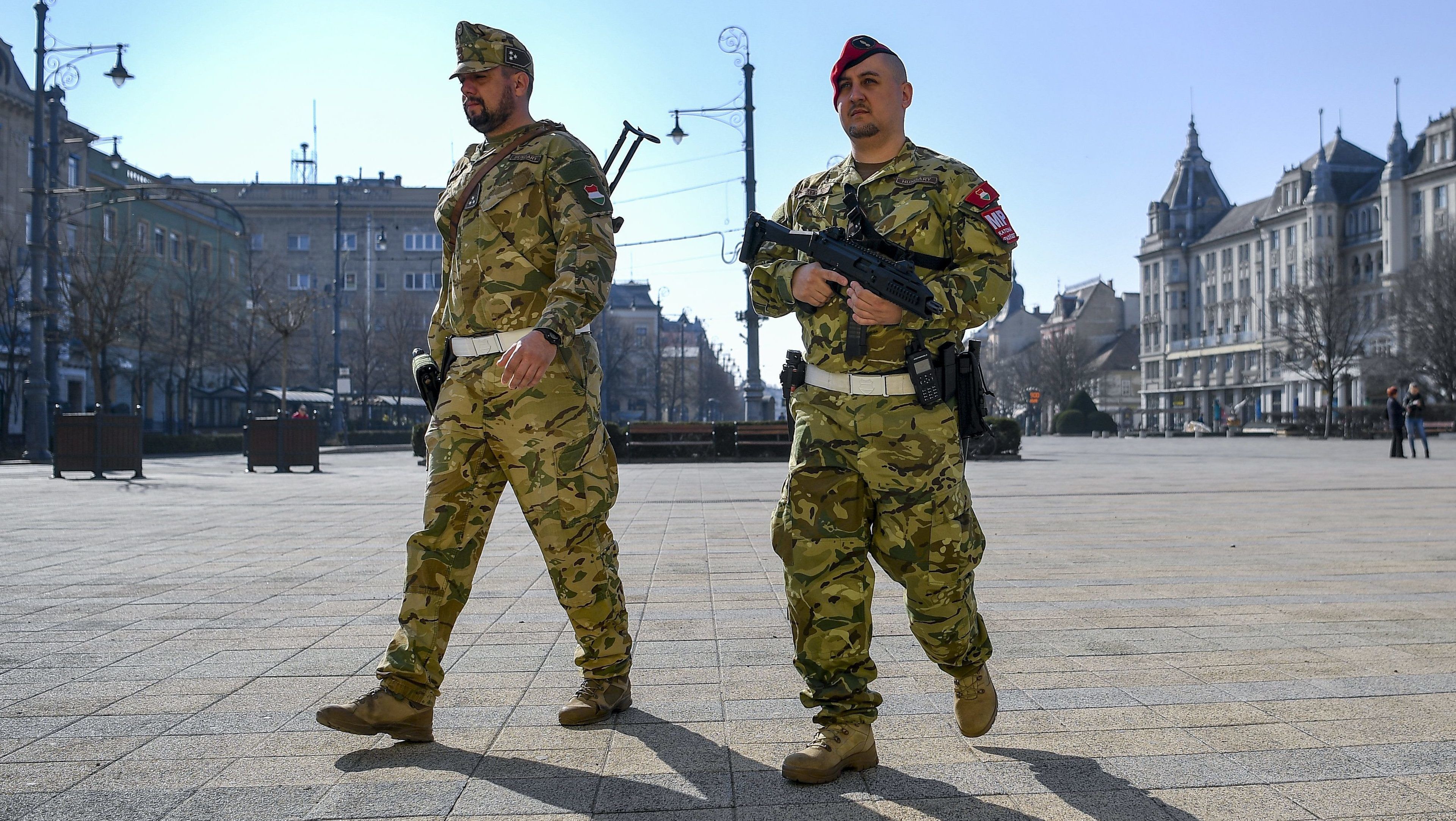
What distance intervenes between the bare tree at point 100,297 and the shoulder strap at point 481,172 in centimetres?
2792

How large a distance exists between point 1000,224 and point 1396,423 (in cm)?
2605

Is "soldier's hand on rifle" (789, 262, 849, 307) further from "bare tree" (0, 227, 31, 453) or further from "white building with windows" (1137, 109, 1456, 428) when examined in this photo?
"white building with windows" (1137, 109, 1456, 428)

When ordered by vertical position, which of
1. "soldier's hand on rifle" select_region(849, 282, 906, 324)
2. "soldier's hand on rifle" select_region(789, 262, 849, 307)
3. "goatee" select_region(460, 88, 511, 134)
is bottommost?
"soldier's hand on rifle" select_region(849, 282, 906, 324)

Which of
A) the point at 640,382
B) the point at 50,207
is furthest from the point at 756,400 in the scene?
the point at 640,382

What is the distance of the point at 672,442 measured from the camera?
88.4 feet

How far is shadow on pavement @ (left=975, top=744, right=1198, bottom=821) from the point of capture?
2.75 meters

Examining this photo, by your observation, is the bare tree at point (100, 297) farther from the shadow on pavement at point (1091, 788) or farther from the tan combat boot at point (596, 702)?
the shadow on pavement at point (1091, 788)

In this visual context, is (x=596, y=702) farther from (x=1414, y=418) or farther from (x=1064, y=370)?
(x=1064, y=370)

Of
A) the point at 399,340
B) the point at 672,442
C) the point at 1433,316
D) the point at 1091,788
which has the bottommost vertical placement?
the point at 1091,788

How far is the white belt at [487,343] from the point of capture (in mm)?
3518

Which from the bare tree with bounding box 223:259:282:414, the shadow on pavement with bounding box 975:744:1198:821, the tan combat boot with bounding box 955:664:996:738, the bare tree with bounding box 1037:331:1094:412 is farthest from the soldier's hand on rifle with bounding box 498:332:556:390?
the bare tree with bounding box 1037:331:1094:412

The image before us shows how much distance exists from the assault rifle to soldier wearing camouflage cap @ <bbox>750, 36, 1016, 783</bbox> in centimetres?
3

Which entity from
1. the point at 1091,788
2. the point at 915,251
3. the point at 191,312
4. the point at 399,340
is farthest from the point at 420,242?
the point at 1091,788

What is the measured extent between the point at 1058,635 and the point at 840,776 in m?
2.28
